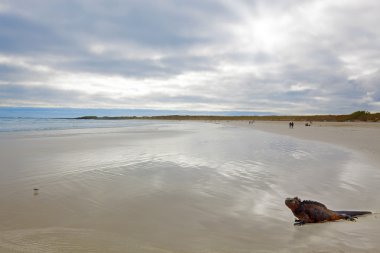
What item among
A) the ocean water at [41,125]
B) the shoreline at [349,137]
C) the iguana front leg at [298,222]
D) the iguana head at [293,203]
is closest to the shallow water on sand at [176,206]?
the iguana front leg at [298,222]

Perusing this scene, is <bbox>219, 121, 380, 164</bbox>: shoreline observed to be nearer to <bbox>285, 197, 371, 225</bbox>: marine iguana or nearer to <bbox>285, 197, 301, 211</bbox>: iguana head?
<bbox>285, 197, 371, 225</bbox>: marine iguana

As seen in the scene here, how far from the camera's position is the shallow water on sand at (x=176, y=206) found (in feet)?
12.8

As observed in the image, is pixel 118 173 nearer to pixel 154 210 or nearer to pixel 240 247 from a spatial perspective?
pixel 154 210

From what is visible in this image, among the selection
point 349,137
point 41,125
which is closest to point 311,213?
point 349,137

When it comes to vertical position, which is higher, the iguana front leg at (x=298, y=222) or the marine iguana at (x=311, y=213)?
the marine iguana at (x=311, y=213)

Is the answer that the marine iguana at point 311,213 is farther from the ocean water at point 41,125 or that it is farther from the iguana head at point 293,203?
the ocean water at point 41,125

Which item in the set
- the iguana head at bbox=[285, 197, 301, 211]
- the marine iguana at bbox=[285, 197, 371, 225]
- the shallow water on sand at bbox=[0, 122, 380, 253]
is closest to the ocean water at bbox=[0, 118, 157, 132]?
the shallow water on sand at bbox=[0, 122, 380, 253]

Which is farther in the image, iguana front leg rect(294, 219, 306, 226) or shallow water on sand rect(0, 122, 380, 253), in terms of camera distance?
iguana front leg rect(294, 219, 306, 226)

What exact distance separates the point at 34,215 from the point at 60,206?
22.2 inches

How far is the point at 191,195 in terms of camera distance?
20.9 ft

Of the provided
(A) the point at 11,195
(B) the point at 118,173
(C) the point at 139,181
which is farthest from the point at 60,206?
(B) the point at 118,173

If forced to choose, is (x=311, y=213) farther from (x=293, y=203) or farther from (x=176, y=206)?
(x=176, y=206)

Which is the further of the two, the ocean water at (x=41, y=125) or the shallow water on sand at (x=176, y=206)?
the ocean water at (x=41, y=125)

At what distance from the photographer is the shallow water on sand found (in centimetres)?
392
